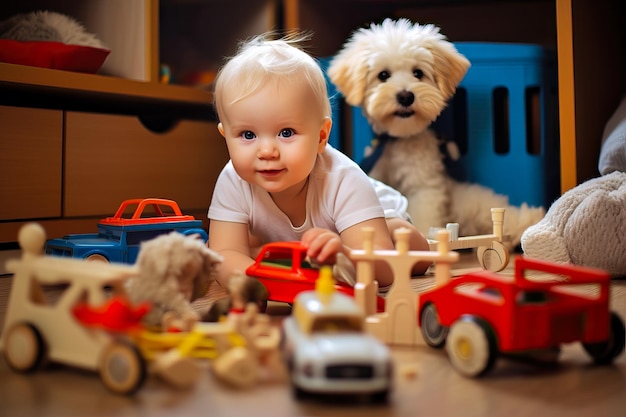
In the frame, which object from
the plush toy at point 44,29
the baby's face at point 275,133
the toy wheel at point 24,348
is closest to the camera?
the toy wheel at point 24,348

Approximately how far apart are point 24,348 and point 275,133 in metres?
0.49

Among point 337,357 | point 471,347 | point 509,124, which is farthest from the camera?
point 509,124

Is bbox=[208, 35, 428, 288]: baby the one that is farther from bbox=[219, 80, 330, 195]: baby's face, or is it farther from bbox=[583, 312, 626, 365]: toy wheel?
bbox=[583, 312, 626, 365]: toy wheel

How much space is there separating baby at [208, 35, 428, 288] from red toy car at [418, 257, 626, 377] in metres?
0.26

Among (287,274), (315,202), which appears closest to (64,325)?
(287,274)

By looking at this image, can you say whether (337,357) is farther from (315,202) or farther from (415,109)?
(415,109)

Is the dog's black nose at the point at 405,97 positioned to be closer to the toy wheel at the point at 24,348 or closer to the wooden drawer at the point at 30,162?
the wooden drawer at the point at 30,162

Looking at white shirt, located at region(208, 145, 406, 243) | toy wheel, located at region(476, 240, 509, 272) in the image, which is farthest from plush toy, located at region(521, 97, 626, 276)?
white shirt, located at region(208, 145, 406, 243)

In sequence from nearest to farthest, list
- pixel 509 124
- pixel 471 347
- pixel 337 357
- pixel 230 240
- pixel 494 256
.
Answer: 1. pixel 337 357
2. pixel 471 347
3. pixel 230 240
4. pixel 494 256
5. pixel 509 124

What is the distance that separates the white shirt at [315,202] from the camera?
Answer: 1165mm

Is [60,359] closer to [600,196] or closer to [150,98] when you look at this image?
[600,196]

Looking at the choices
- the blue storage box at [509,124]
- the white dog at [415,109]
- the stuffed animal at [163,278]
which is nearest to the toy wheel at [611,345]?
the stuffed animal at [163,278]

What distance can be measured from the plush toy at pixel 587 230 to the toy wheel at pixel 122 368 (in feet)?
2.87

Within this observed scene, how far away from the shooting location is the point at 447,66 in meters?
1.52
